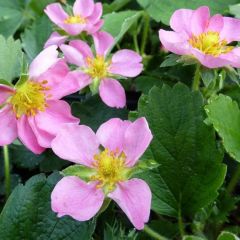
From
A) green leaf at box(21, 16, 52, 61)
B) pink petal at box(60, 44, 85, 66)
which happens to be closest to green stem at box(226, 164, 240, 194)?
pink petal at box(60, 44, 85, 66)

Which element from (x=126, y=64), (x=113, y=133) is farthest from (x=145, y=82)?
(x=113, y=133)

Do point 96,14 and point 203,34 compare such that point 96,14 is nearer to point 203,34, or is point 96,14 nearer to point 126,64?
point 126,64

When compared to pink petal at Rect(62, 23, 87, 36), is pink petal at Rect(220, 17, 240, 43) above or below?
above

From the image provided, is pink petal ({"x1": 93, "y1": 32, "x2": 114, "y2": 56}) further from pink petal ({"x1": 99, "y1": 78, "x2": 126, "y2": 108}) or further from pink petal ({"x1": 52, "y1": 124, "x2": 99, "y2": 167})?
pink petal ({"x1": 52, "y1": 124, "x2": 99, "y2": 167})

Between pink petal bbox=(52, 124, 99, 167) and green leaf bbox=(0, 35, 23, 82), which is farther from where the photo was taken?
green leaf bbox=(0, 35, 23, 82)

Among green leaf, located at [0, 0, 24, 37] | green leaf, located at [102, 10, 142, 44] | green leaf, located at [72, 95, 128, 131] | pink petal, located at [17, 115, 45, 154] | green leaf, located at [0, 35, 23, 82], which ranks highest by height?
green leaf, located at [0, 35, 23, 82]

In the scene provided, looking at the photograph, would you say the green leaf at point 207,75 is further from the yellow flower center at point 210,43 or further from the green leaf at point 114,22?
the green leaf at point 114,22
